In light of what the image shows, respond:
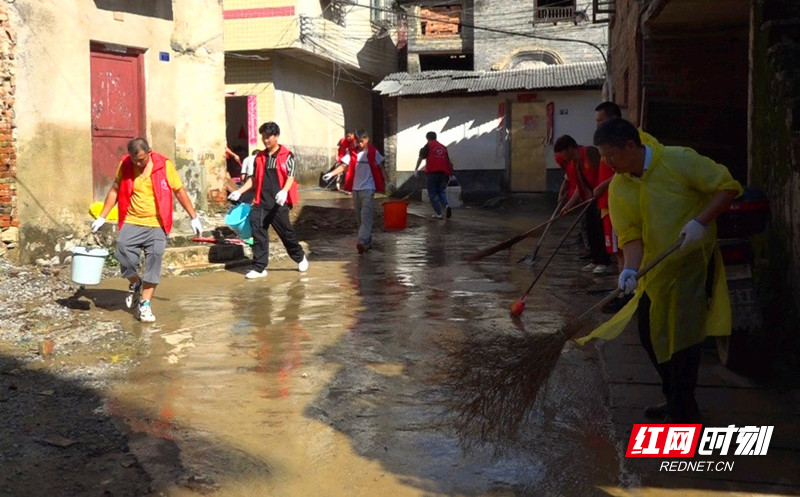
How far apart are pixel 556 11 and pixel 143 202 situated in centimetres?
2221

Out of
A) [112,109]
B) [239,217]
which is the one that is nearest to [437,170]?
[239,217]

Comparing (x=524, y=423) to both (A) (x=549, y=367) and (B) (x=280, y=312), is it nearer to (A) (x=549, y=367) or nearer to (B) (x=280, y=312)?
(A) (x=549, y=367)

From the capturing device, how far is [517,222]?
17.4 metres

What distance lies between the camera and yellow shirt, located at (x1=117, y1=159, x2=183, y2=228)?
7.37m

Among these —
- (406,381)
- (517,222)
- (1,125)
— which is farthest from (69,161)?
(517,222)

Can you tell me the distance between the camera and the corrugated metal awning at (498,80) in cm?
2350

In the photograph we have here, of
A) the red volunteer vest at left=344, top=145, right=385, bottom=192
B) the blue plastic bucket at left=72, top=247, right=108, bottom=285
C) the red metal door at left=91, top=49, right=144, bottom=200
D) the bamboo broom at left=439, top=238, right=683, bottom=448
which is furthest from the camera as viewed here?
the red volunteer vest at left=344, top=145, right=385, bottom=192

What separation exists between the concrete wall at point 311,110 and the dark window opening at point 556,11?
6.43m

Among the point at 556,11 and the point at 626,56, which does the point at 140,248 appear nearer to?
the point at 626,56

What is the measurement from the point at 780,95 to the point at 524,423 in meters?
2.84

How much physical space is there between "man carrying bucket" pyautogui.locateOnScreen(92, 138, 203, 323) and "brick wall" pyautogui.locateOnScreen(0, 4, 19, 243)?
8.82 ft

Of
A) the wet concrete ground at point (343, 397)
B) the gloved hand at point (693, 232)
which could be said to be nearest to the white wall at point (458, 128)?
the wet concrete ground at point (343, 397)

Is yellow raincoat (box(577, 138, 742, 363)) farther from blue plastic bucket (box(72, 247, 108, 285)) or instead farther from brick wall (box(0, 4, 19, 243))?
brick wall (box(0, 4, 19, 243))

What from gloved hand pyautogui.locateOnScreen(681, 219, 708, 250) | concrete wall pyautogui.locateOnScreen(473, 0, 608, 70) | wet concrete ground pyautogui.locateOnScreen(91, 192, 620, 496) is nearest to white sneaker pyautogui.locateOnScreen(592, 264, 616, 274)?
wet concrete ground pyautogui.locateOnScreen(91, 192, 620, 496)
